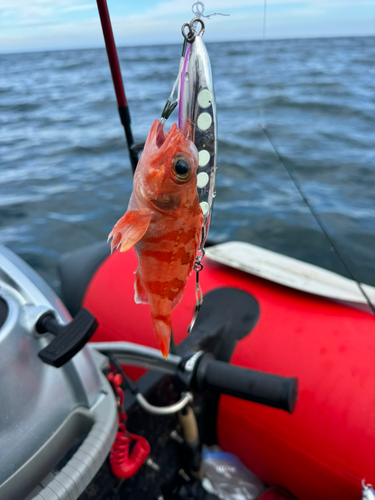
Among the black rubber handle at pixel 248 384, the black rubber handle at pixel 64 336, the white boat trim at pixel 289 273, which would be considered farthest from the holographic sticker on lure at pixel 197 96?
the white boat trim at pixel 289 273

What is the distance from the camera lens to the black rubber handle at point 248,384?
4.34 feet

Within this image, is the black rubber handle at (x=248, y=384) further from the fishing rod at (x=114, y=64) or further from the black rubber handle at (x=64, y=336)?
the fishing rod at (x=114, y=64)

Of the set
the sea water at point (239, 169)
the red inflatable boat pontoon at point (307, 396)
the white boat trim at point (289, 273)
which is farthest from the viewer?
the sea water at point (239, 169)

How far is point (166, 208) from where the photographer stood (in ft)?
2.65

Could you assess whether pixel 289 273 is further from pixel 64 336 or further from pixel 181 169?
pixel 181 169

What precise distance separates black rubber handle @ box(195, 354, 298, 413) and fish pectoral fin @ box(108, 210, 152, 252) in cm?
86

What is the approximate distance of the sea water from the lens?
465 centimetres

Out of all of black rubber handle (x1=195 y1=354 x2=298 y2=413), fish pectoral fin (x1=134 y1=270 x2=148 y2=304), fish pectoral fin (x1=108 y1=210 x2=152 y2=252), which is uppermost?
fish pectoral fin (x1=108 y1=210 x2=152 y2=252)

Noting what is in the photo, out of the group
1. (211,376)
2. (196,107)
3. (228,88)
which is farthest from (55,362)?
(228,88)

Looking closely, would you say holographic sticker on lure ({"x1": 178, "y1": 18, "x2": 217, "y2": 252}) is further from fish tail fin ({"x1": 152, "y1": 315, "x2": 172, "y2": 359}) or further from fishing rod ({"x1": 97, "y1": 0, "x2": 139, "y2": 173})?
fishing rod ({"x1": 97, "y1": 0, "x2": 139, "y2": 173})

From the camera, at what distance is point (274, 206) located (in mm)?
5203

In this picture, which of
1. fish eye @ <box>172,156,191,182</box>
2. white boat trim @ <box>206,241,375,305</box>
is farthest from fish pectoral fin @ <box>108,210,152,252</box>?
white boat trim @ <box>206,241,375,305</box>

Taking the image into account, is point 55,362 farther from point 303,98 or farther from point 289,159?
point 303,98

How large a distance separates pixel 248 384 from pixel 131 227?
2.92 feet
